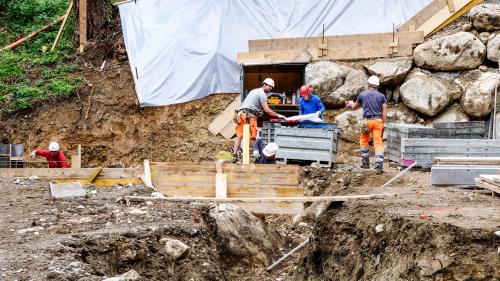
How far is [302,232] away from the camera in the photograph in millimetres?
14070

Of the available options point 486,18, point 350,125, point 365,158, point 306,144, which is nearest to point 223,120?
point 350,125

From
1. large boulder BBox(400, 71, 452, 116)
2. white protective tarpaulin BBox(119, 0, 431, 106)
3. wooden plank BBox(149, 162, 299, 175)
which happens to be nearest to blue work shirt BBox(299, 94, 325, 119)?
large boulder BBox(400, 71, 452, 116)

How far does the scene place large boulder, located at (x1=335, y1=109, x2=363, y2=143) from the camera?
17.2 meters

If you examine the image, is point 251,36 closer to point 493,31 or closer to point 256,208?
point 493,31

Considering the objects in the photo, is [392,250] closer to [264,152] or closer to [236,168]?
[236,168]

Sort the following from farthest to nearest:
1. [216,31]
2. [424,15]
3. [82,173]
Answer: [216,31], [424,15], [82,173]

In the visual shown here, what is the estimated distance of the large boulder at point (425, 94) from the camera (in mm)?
16812

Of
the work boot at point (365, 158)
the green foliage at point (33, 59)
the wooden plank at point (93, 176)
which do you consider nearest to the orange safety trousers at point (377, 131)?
the work boot at point (365, 158)

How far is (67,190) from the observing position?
10859mm

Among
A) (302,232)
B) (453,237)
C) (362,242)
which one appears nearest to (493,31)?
(302,232)

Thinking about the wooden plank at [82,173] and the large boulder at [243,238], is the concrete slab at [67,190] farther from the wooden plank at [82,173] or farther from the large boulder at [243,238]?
the large boulder at [243,238]

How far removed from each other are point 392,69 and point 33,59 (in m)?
10.2

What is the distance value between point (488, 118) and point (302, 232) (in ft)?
17.6

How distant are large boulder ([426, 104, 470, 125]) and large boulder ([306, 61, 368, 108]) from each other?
1.86 metres
